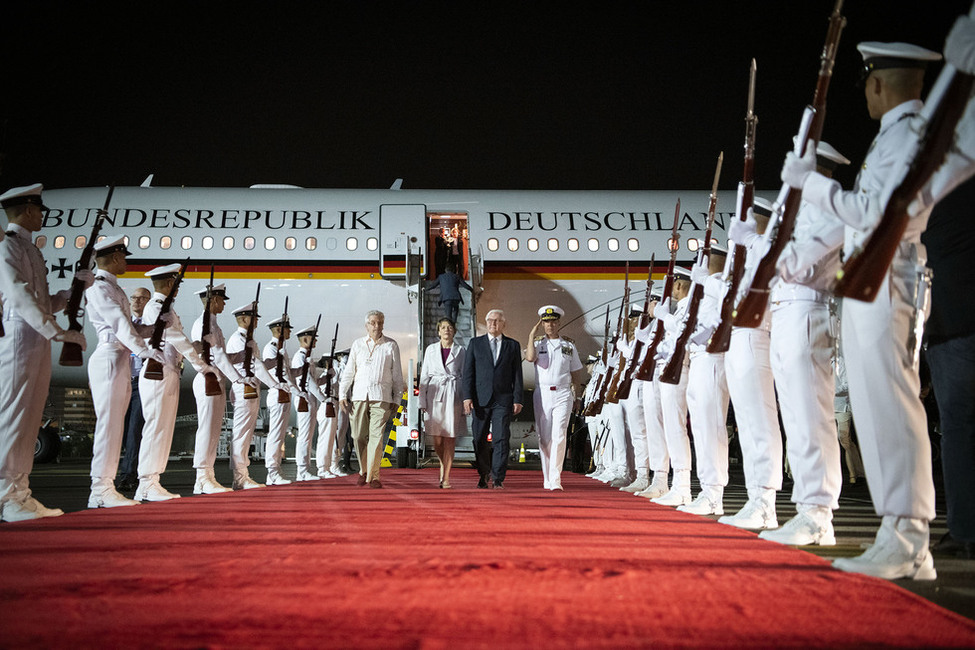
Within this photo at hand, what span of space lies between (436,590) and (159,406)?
4.88 meters

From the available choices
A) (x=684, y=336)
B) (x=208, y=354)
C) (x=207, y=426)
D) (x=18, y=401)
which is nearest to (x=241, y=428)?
(x=207, y=426)

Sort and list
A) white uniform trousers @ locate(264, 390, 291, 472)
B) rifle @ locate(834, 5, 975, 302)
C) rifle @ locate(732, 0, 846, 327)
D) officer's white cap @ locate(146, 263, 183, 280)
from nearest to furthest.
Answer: rifle @ locate(834, 5, 975, 302), rifle @ locate(732, 0, 846, 327), officer's white cap @ locate(146, 263, 183, 280), white uniform trousers @ locate(264, 390, 291, 472)

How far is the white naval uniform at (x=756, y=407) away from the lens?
4.57 m

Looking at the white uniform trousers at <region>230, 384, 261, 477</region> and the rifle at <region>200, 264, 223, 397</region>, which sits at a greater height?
the rifle at <region>200, 264, 223, 397</region>

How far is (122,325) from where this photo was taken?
5.85m

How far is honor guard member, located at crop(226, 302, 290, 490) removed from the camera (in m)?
8.09

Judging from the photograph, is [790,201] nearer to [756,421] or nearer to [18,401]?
[756,421]

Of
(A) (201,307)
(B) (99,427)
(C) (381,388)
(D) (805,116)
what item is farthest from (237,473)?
(D) (805,116)

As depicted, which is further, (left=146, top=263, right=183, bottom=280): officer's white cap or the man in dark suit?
the man in dark suit

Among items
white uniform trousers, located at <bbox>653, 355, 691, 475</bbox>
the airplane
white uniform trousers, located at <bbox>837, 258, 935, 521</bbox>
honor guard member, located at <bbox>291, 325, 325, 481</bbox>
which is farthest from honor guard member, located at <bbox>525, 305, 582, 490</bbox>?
white uniform trousers, located at <bbox>837, 258, 935, 521</bbox>

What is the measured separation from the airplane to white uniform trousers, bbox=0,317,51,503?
7.12m

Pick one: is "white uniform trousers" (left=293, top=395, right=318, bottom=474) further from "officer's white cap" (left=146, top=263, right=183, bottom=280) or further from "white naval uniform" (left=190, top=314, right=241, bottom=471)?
"officer's white cap" (left=146, top=263, right=183, bottom=280)

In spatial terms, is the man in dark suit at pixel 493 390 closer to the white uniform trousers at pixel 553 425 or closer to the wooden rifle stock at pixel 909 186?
the white uniform trousers at pixel 553 425

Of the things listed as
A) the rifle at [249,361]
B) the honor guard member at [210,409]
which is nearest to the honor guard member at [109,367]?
the honor guard member at [210,409]
